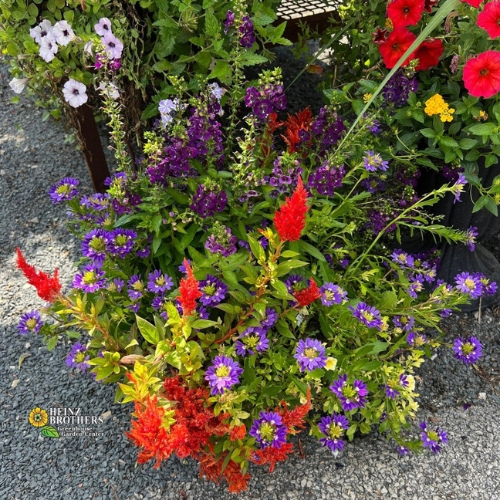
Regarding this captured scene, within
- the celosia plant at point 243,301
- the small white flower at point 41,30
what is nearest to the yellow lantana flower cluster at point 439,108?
the celosia plant at point 243,301

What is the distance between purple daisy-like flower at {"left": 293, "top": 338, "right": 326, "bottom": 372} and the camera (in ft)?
4.86

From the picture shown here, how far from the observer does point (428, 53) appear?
191 cm

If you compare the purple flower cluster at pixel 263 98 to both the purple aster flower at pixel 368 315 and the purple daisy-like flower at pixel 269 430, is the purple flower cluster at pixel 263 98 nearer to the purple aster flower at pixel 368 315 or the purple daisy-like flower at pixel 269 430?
the purple aster flower at pixel 368 315

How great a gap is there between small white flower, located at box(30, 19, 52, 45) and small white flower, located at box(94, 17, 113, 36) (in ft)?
0.62

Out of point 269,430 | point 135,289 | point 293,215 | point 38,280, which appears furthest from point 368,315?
point 38,280

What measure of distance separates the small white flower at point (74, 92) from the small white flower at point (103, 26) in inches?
9.2

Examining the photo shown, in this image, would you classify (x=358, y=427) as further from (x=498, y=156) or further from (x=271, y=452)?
(x=498, y=156)

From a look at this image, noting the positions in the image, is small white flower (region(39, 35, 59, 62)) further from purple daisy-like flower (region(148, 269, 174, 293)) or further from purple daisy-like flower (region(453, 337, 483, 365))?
purple daisy-like flower (region(453, 337, 483, 365))

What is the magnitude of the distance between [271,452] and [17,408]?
0.98m

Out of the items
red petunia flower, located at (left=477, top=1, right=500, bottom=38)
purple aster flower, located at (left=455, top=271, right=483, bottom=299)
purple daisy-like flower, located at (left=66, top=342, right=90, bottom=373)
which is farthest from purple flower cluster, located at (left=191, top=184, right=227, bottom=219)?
red petunia flower, located at (left=477, top=1, right=500, bottom=38)

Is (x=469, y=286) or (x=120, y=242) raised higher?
(x=120, y=242)

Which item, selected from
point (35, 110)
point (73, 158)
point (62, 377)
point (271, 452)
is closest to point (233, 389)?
point (271, 452)

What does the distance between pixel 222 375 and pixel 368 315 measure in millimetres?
496

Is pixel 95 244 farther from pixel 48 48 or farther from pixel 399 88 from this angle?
pixel 399 88
